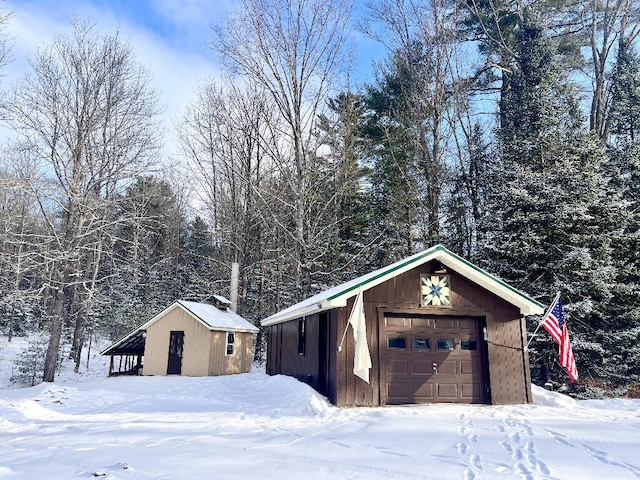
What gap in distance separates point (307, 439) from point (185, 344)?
13.7 metres

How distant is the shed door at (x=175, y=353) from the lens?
18.8m

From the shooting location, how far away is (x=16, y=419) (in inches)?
302

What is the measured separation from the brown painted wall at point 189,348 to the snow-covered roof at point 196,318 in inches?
12.3

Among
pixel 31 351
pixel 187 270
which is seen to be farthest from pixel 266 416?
pixel 187 270

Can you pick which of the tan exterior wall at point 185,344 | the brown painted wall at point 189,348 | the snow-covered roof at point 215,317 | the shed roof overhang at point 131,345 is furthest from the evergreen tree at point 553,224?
the shed roof overhang at point 131,345

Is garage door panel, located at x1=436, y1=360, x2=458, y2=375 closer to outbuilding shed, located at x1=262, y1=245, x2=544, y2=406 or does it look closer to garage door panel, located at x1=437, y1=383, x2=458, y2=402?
outbuilding shed, located at x1=262, y1=245, x2=544, y2=406

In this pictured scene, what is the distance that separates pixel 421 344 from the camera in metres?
10.1

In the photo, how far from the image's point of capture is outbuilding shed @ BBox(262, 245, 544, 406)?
9.62 metres

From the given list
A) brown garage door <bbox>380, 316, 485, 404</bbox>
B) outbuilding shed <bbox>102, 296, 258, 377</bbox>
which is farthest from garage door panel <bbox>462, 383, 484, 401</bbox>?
outbuilding shed <bbox>102, 296, 258, 377</bbox>

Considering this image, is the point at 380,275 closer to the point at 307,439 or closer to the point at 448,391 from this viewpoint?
the point at 448,391

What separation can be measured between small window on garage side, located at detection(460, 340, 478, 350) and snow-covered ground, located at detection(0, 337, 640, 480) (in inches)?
54.1

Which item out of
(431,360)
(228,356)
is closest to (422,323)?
(431,360)

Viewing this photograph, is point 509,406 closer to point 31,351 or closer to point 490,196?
point 490,196

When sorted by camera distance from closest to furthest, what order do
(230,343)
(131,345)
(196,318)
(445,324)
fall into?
(445,324)
(196,318)
(230,343)
(131,345)
